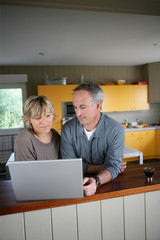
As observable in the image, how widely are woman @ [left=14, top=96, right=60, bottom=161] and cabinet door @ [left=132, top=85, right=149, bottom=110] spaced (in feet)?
15.1

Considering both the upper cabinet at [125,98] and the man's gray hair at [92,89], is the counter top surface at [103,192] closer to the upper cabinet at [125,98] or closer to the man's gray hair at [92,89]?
the man's gray hair at [92,89]

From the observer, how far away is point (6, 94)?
5676mm

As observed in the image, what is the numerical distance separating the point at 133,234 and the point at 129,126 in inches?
194

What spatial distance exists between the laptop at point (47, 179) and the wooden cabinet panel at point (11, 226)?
114 mm

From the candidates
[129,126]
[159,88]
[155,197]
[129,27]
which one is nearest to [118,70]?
[159,88]

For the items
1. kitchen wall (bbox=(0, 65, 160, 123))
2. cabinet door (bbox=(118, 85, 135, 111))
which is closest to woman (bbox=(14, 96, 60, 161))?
kitchen wall (bbox=(0, 65, 160, 123))

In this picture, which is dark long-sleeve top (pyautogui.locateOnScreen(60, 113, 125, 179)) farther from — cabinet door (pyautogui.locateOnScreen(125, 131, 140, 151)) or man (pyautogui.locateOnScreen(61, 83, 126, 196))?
cabinet door (pyautogui.locateOnScreen(125, 131, 140, 151))

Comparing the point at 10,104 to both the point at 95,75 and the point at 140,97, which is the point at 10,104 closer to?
the point at 95,75

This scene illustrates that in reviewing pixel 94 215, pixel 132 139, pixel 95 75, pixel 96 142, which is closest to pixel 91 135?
pixel 96 142

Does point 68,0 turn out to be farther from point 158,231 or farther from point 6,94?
point 6,94

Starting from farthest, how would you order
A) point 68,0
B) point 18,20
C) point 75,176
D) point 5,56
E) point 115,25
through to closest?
point 5,56 → point 115,25 → point 18,20 → point 68,0 → point 75,176

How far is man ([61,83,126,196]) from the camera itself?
1604 millimetres

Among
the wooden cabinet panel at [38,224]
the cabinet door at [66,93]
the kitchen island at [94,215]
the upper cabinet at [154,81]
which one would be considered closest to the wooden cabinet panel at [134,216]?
the kitchen island at [94,215]

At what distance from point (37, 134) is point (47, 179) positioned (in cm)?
77
